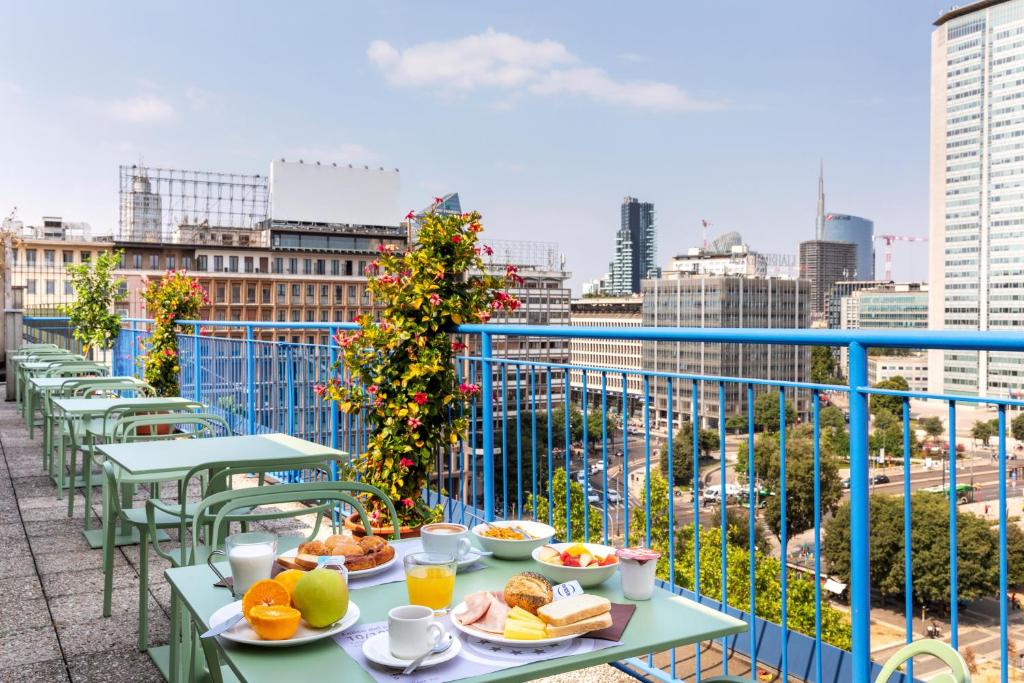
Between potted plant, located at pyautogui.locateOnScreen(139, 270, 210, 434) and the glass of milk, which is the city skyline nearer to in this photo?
potted plant, located at pyautogui.locateOnScreen(139, 270, 210, 434)

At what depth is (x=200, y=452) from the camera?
142 inches

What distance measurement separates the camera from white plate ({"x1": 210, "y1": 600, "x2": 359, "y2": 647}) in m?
1.44

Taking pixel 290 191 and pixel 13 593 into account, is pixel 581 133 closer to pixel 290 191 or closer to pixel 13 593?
pixel 290 191

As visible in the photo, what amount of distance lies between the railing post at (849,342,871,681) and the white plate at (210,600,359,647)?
1286 millimetres

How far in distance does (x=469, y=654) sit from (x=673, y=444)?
6.26ft

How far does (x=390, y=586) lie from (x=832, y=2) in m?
215

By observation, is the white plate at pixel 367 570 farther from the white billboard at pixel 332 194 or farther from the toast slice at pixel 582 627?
the white billboard at pixel 332 194

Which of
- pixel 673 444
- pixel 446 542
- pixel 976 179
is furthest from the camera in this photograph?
pixel 976 179

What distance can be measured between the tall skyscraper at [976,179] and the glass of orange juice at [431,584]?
119097 millimetres

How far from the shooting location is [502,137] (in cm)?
15262

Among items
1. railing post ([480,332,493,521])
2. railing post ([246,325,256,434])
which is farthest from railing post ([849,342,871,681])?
railing post ([246,325,256,434])

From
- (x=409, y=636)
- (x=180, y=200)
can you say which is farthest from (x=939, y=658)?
(x=180, y=200)

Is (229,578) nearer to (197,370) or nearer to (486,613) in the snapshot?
(486,613)

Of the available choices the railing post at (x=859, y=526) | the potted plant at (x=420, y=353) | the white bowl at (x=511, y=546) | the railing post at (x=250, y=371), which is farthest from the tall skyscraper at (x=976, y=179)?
the white bowl at (x=511, y=546)
